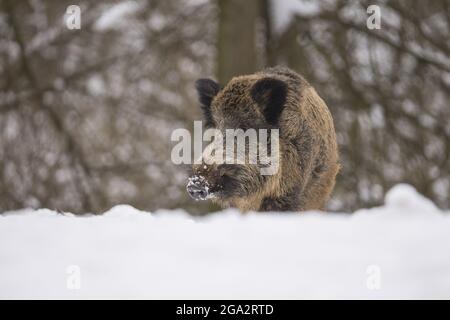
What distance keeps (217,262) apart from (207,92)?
9.68 feet

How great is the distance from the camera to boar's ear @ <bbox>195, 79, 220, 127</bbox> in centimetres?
581

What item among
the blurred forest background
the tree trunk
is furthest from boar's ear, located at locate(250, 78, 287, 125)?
the blurred forest background

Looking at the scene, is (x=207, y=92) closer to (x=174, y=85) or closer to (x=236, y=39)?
(x=236, y=39)

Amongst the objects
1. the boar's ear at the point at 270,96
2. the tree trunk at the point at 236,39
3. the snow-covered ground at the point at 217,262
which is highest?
the tree trunk at the point at 236,39

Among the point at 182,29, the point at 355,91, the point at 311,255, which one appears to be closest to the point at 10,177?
the point at 182,29

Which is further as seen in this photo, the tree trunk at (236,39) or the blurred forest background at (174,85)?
the blurred forest background at (174,85)

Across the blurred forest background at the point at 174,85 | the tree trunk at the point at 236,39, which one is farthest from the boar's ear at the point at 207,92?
the blurred forest background at the point at 174,85

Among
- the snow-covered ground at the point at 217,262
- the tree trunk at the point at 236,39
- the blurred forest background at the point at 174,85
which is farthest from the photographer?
the blurred forest background at the point at 174,85

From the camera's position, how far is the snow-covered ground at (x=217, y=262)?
2.84 metres

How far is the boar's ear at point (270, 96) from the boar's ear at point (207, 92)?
537 mm

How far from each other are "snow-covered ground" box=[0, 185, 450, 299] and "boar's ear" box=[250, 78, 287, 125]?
174 cm

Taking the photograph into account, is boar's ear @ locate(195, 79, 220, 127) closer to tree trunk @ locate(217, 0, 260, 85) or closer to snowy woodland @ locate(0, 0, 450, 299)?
snowy woodland @ locate(0, 0, 450, 299)

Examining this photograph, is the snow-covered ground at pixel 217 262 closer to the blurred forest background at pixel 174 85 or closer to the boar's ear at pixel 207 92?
the boar's ear at pixel 207 92

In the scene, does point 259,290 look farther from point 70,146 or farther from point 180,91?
point 180,91
